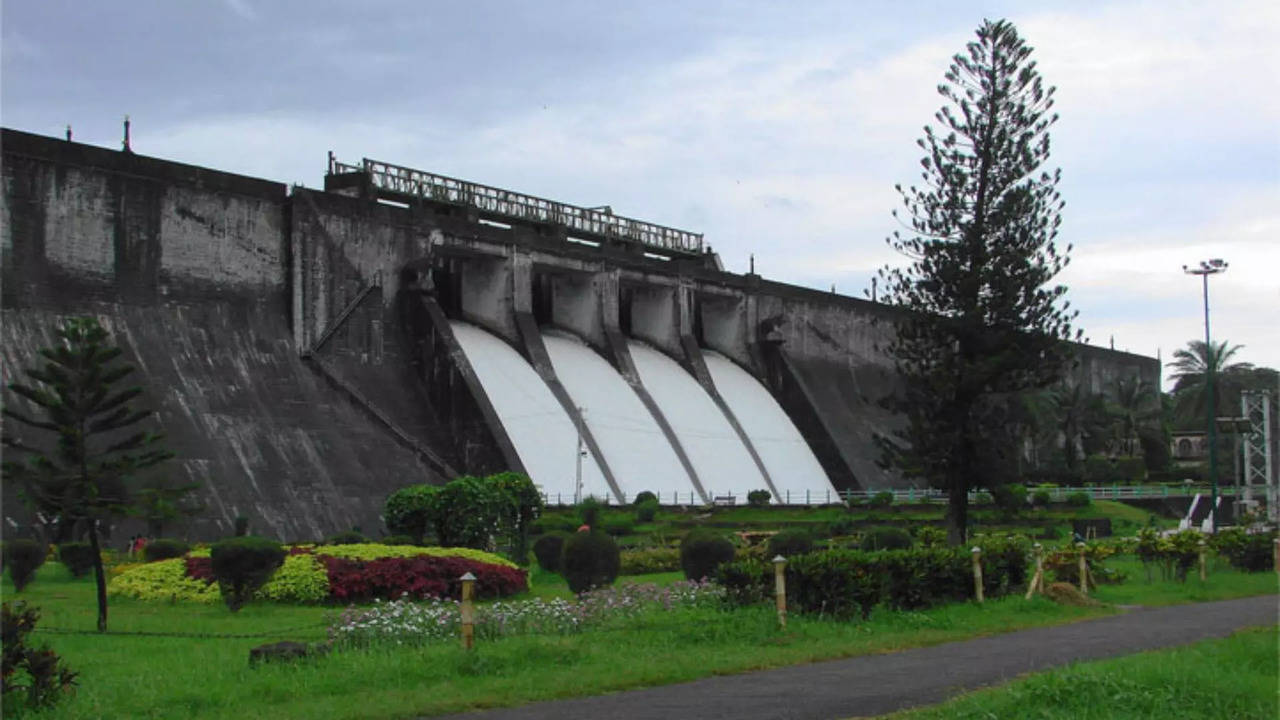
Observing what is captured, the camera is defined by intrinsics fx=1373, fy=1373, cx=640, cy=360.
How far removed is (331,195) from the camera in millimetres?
36469

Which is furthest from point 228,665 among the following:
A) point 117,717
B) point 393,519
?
point 393,519

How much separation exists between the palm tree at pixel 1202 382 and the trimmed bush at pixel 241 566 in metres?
48.5

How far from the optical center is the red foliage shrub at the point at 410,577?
18.9 meters

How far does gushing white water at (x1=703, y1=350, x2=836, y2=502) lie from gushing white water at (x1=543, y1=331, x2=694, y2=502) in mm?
4579

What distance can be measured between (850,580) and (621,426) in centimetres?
2582

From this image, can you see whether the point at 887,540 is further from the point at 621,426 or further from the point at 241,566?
the point at 621,426

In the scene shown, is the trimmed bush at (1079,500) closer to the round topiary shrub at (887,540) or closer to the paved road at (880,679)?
the round topiary shrub at (887,540)

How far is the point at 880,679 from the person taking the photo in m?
11.1

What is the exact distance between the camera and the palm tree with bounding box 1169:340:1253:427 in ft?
200

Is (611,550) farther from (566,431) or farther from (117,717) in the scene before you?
(566,431)

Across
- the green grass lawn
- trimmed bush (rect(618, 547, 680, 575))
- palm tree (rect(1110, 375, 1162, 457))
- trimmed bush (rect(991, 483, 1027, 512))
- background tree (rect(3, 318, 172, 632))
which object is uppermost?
palm tree (rect(1110, 375, 1162, 457))

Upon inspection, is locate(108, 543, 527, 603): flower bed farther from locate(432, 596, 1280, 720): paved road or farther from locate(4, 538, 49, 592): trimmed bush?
locate(432, 596, 1280, 720): paved road

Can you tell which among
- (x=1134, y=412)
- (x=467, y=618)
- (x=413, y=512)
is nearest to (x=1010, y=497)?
(x=413, y=512)

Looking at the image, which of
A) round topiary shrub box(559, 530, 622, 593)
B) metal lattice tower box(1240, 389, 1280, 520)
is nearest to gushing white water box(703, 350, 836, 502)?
metal lattice tower box(1240, 389, 1280, 520)
